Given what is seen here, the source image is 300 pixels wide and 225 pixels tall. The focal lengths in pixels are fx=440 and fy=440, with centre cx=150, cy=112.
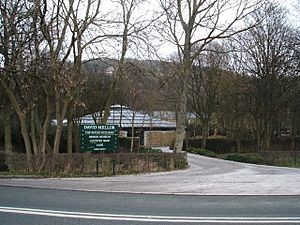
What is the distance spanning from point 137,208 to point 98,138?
1057cm

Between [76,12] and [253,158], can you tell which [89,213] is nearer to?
[76,12]

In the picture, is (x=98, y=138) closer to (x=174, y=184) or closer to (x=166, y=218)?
(x=174, y=184)

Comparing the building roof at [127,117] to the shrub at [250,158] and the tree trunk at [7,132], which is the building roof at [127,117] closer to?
the shrub at [250,158]

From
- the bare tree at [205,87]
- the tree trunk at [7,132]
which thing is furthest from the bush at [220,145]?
the tree trunk at [7,132]

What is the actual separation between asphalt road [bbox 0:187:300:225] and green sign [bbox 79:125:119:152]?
Answer: 659 cm

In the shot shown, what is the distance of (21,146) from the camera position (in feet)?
135

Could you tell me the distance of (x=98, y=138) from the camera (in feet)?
69.2

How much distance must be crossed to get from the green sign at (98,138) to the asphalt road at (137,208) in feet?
21.6

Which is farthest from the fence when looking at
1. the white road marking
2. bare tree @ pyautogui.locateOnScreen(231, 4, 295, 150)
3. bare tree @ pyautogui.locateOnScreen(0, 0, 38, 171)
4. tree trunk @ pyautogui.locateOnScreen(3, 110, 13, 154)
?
bare tree @ pyautogui.locateOnScreen(231, 4, 295, 150)

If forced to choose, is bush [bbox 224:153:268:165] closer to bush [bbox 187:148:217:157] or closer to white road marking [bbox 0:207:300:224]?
bush [bbox 187:148:217:157]

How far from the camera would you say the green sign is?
816 inches

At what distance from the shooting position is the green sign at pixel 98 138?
68.0 ft

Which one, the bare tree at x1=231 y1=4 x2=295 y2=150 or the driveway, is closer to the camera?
the driveway

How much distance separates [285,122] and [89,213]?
4456cm
